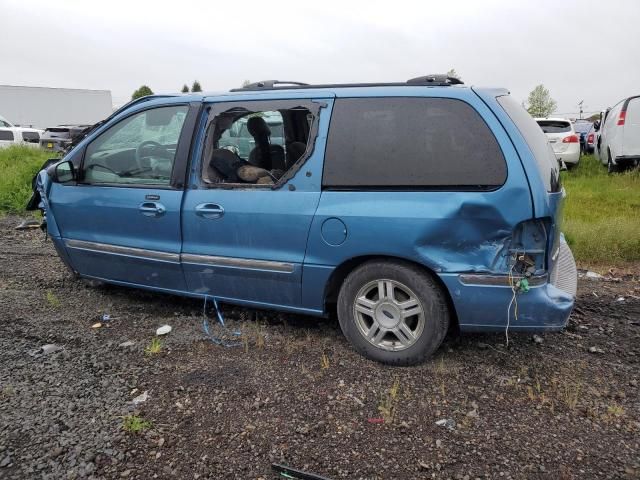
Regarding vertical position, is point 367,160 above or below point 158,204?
above

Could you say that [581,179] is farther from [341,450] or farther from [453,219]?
[341,450]

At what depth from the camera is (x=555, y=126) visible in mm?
12805

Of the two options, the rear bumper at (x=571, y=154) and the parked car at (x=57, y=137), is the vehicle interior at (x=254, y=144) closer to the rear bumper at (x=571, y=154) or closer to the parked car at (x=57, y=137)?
the rear bumper at (x=571, y=154)

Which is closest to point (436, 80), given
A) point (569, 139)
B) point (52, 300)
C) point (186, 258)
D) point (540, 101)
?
point (186, 258)

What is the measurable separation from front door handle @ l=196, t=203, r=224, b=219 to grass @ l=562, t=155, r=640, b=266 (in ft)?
13.1

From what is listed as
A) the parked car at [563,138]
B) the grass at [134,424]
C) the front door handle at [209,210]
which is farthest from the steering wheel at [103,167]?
the parked car at [563,138]

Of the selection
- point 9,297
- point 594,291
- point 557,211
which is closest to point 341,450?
point 557,211

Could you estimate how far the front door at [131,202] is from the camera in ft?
12.9

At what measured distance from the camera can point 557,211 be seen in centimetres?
317

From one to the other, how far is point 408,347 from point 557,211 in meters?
1.21

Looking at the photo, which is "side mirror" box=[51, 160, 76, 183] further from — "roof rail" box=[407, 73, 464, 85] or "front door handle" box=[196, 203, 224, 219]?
"roof rail" box=[407, 73, 464, 85]

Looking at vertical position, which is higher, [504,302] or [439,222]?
[439,222]

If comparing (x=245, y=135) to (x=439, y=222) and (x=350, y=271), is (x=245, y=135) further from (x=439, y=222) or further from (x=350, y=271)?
(x=439, y=222)

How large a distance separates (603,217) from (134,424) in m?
6.49
